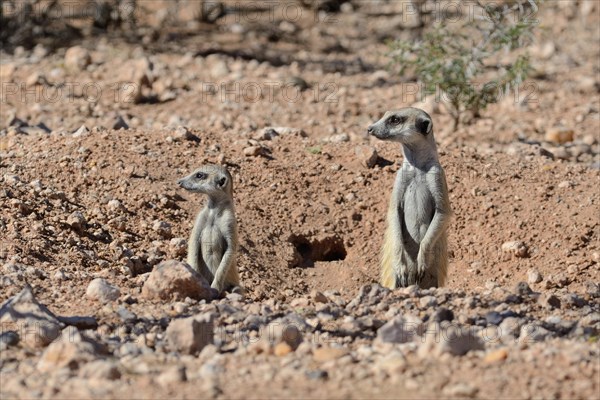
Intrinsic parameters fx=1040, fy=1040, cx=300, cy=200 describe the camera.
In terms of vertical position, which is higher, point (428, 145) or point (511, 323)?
point (428, 145)

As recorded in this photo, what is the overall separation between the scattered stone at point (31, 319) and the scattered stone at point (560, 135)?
685 cm

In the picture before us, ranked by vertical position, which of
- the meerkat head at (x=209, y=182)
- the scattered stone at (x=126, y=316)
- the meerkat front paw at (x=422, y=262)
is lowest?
the meerkat front paw at (x=422, y=262)

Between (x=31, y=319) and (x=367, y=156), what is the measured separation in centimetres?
397

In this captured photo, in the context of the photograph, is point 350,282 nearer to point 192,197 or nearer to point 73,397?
point 192,197

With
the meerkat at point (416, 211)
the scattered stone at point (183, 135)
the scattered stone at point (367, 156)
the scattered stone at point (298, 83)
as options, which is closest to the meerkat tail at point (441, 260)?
A: the meerkat at point (416, 211)

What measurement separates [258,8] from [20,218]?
960 centimetres

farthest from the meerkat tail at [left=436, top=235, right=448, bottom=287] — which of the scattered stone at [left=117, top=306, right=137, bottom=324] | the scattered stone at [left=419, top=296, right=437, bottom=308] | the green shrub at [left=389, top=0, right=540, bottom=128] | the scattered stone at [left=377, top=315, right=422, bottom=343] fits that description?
the green shrub at [left=389, top=0, right=540, bottom=128]

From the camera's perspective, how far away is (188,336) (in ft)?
15.4

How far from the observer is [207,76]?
1256 cm

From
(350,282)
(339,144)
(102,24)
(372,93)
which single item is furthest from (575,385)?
(102,24)

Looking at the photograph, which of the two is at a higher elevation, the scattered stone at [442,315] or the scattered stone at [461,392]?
the scattered stone at [461,392]

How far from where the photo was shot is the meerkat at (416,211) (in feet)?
21.4

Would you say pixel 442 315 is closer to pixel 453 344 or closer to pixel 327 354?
pixel 453 344

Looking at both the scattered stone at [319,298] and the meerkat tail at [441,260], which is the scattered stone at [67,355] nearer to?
the scattered stone at [319,298]
